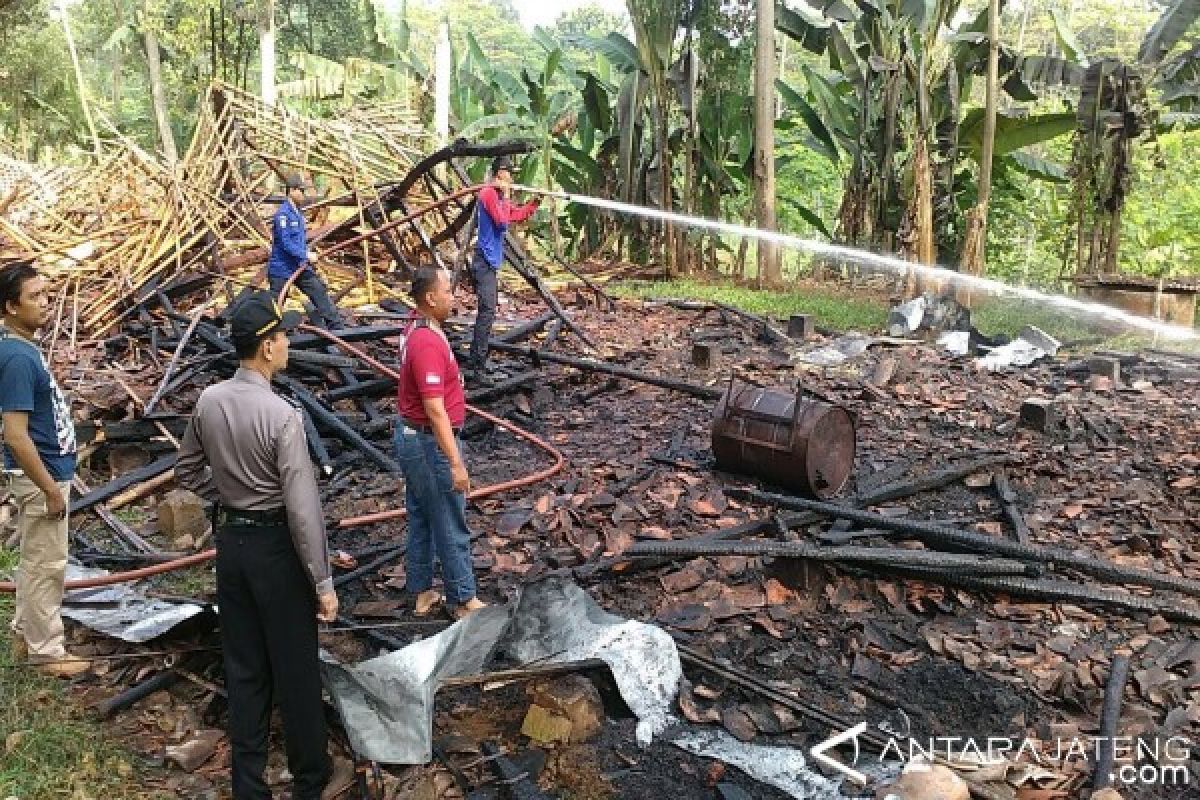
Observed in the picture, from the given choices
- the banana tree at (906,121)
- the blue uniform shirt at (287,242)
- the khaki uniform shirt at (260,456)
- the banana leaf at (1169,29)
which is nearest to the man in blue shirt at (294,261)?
the blue uniform shirt at (287,242)

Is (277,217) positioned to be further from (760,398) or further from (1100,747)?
(1100,747)

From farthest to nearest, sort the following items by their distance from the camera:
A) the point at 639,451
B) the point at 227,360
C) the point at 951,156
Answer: the point at 951,156, the point at 227,360, the point at 639,451

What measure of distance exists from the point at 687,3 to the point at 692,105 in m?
1.86

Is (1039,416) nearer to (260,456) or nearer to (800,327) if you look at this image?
(800,327)

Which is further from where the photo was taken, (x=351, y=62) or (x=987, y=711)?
(x=351, y=62)

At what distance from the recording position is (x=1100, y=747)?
138 inches

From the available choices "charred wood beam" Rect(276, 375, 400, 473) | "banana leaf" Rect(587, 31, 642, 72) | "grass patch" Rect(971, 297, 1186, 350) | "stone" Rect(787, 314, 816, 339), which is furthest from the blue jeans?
"banana leaf" Rect(587, 31, 642, 72)

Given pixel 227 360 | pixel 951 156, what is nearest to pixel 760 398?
pixel 227 360

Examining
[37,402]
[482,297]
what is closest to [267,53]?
[482,297]

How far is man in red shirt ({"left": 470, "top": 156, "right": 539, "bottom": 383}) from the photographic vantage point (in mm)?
8359

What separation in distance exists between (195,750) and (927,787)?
2967 millimetres

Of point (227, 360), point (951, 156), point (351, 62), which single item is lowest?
point (227, 360)

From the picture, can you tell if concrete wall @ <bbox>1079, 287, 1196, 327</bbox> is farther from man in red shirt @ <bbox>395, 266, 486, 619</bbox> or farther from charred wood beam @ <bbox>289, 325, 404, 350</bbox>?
man in red shirt @ <bbox>395, 266, 486, 619</bbox>

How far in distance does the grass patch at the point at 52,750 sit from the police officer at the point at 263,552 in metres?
0.69
